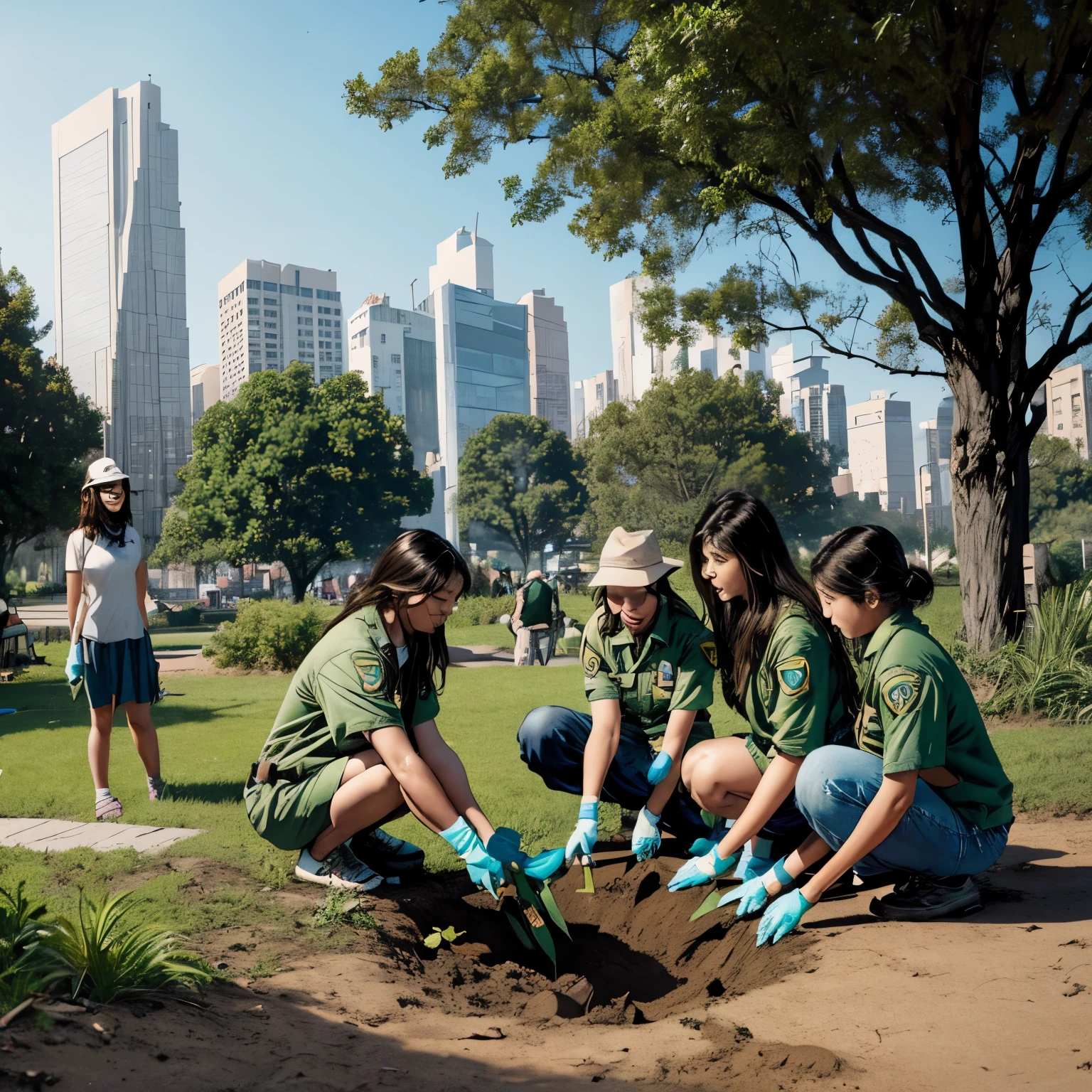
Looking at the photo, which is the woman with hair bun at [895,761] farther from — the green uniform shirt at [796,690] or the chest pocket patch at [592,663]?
the chest pocket patch at [592,663]

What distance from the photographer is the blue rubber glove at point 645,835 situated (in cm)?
350

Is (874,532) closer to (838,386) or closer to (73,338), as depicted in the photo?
(838,386)

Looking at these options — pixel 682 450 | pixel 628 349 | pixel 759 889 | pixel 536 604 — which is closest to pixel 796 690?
pixel 759 889

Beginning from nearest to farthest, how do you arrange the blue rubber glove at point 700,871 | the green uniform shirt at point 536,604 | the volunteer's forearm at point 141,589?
the blue rubber glove at point 700,871 < the volunteer's forearm at point 141,589 < the green uniform shirt at point 536,604

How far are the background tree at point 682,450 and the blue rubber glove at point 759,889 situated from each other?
31008 mm

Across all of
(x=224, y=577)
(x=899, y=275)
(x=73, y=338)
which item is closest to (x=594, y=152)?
(x=899, y=275)

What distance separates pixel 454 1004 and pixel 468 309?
83.8 meters

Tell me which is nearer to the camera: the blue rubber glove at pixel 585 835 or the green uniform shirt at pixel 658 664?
the blue rubber glove at pixel 585 835

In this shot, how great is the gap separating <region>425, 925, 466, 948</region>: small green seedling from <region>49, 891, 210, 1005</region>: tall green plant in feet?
2.66

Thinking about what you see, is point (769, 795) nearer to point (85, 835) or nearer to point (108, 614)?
point (85, 835)

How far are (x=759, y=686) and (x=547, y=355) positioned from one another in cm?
10463

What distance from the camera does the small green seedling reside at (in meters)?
2.98

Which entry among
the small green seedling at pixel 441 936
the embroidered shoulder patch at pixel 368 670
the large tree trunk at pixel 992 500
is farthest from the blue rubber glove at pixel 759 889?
the large tree trunk at pixel 992 500

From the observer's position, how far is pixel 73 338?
80938 mm
